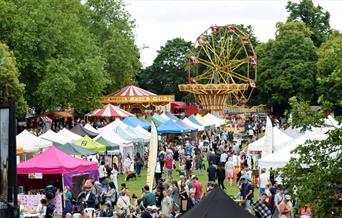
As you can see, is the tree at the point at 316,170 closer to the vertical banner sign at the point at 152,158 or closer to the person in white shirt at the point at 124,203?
the person in white shirt at the point at 124,203

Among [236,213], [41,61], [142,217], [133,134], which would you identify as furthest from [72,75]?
[236,213]

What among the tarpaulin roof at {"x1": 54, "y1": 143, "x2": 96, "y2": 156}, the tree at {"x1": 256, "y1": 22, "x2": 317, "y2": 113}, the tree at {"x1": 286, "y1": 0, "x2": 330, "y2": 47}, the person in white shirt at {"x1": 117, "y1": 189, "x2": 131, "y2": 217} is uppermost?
the tree at {"x1": 286, "y1": 0, "x2": 330, "y2": 47}

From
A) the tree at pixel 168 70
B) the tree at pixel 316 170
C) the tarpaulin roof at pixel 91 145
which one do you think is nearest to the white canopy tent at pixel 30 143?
the tarpaulin roof at pixel 91 145

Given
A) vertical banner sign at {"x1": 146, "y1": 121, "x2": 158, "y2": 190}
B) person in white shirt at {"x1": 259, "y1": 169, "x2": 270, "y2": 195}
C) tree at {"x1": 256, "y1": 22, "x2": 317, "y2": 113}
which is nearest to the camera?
vertical banner sign at {"x1": 146, "y1": 121, "x2": 158, "y2": 190}

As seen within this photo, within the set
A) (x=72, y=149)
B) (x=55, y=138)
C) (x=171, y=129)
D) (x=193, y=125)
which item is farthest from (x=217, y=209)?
(x=193, y=125)

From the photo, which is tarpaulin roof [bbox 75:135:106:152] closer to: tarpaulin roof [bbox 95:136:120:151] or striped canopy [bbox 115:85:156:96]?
tarpaulin roof [bbox 95:136:120:151]

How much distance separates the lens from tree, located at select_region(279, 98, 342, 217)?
35.6 ft

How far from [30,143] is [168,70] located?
252 feet

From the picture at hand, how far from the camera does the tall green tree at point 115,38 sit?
6638 centimetres

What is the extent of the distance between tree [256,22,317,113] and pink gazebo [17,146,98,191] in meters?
51.4

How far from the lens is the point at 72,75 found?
160 feet

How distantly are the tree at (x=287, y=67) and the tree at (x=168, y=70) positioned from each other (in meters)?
23.2

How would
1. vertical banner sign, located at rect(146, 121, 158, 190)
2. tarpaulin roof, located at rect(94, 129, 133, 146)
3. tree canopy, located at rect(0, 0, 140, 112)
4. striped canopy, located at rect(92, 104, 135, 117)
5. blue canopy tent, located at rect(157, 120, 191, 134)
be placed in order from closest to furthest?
vertical banner sign, located at rect(146, 121, 158, 190), tarpaulin roof, located at rect(94, 129, 133, 146), blue canopy tent, located at rect(157, 120, 191, 134), tree canopy, located at rect(0, 0, 140, 112), striped canopy, located at rect(92, 104, 135, 117)

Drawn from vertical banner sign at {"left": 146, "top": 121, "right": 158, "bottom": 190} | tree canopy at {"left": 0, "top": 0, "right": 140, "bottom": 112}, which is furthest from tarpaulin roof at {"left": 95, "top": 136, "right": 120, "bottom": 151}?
tree canopy at {"left": 0, "top": 0, "right": 140, "bottom": 112}
